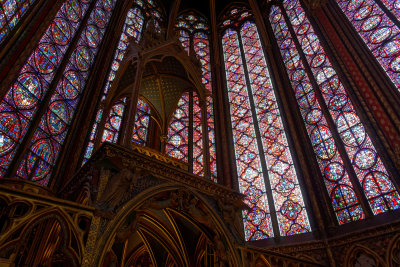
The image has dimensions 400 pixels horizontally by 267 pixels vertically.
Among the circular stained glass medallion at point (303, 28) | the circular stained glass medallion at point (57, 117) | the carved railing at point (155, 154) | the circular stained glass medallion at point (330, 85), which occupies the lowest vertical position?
the carved railing at point (155, 154)

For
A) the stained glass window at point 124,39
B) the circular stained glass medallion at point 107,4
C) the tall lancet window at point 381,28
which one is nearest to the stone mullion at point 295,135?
the tall lancet window at point 381,28

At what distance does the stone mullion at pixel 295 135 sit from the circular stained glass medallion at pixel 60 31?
663 cm

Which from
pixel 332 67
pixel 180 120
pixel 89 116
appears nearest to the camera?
pixel 89 116

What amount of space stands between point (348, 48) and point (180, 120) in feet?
18.6

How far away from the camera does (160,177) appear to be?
4.12 m

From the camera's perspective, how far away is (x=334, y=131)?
7.64 m

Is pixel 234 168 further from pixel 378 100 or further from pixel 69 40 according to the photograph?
pixel 69 40

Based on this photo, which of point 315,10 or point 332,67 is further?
point 315,10

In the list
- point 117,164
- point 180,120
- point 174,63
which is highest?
point 180,120

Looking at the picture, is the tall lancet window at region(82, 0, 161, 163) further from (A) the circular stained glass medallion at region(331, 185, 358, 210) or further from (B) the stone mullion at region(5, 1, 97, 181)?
(A) the circular stained glass medallion at region(331, 185, 358, 210)

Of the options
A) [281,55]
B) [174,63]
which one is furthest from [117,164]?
[281,55]

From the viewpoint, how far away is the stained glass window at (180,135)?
929 cm

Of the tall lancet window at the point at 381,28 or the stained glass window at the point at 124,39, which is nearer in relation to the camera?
the tall lancet window at the point at 381,28

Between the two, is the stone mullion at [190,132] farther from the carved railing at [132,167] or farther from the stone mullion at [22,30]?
the stone mullion at [22,30]
